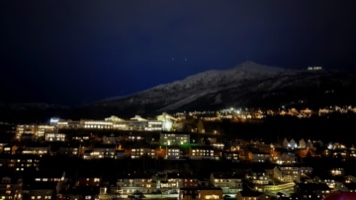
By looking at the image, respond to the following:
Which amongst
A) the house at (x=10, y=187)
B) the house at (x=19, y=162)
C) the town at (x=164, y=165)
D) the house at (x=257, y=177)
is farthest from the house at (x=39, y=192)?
the house at (x=257, y=177)

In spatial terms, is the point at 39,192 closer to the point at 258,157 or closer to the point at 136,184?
the point at 136,184

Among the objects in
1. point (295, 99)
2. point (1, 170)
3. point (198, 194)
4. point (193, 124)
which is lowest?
point (198, 194)

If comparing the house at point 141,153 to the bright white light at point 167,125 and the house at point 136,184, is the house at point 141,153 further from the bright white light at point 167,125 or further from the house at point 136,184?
the bright white light at point 167,125

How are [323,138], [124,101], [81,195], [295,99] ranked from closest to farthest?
1. [81,195]
2. [323,138]
3. [295,99]
4. [124,101]

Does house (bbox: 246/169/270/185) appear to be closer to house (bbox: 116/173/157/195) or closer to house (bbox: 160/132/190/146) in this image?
house (bbox: 116/173/157/195)

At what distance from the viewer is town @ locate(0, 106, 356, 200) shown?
1959cm

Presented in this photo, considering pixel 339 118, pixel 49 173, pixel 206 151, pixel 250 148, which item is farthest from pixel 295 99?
pixel 49 173

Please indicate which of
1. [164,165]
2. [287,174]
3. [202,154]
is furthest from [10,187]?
[287,174]

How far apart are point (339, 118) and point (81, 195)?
37970 mm

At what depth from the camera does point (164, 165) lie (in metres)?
26.2

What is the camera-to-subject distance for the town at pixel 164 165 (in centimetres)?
1959

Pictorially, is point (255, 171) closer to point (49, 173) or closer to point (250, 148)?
point (250, 148)

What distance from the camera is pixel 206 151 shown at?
28688mm

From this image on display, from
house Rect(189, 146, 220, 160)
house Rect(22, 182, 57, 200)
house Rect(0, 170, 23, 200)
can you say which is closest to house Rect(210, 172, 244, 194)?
house Rect(189, 146, 220, 160)
